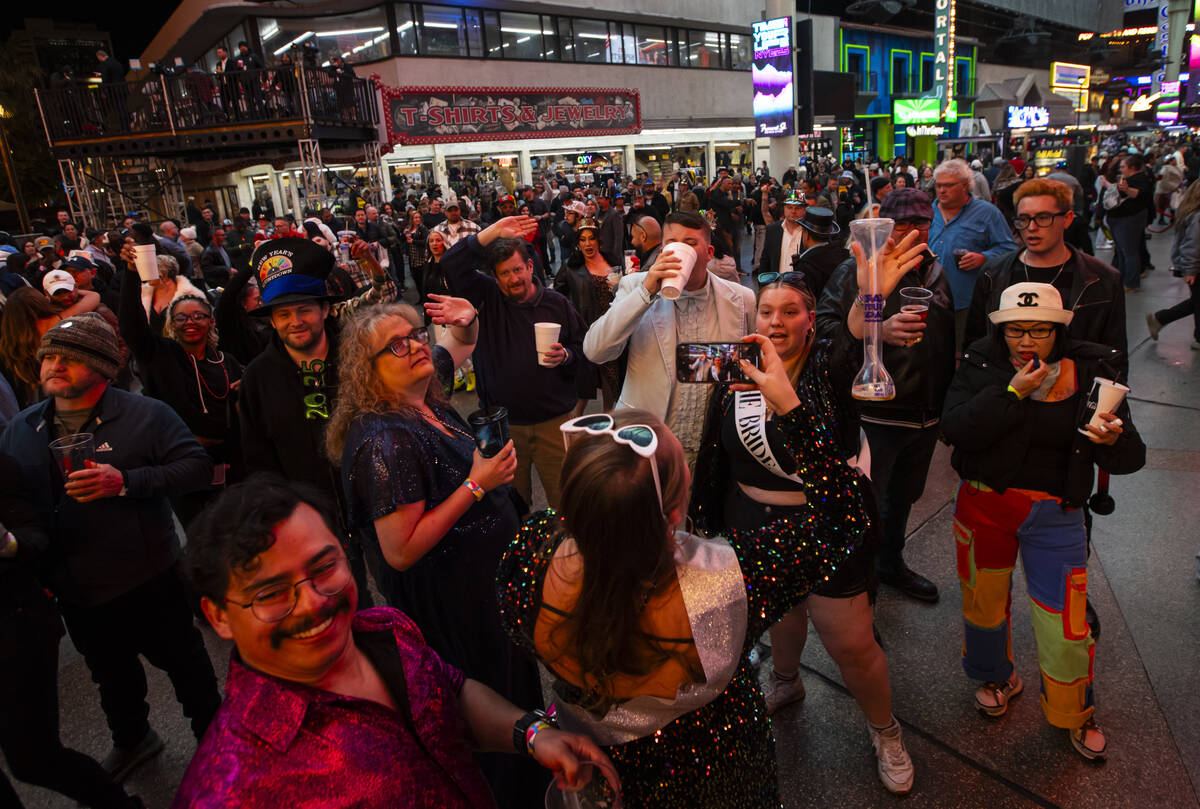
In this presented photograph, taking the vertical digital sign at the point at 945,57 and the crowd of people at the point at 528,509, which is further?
the vertical digital sign at the point at 945,57

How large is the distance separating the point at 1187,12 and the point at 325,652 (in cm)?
6943

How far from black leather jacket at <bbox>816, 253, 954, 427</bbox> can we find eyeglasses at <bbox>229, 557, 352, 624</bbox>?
7.93 feet

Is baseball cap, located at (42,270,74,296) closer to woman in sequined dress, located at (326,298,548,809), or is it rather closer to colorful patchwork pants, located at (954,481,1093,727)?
woman in sequined dress, located at (326,298,548,809)

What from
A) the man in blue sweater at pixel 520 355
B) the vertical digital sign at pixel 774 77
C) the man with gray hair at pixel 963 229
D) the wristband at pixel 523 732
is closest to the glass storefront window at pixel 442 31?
the vertical digital sign at pixel 774 77

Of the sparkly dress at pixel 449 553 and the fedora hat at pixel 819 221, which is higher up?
the fedora hat at pixel 819 221

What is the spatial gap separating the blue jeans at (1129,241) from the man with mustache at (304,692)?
11.1 meters

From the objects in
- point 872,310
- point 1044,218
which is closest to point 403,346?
point 872,310

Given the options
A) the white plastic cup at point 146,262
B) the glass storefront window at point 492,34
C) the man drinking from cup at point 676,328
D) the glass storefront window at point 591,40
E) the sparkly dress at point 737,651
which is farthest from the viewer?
the glass storefront window at point 591,40

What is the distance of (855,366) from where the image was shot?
2582 millimetres

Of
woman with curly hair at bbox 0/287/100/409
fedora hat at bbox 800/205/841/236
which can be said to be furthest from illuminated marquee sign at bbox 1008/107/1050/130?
woman with curly hair at bbox 0/287/100/409

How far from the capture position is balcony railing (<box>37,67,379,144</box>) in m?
15.3

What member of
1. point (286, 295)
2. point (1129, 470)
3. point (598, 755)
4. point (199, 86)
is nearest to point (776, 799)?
point (598, 755)

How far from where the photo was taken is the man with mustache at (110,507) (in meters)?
2.45

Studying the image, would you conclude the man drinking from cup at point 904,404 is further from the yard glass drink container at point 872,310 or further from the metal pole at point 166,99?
the metal pole at point 166,99
